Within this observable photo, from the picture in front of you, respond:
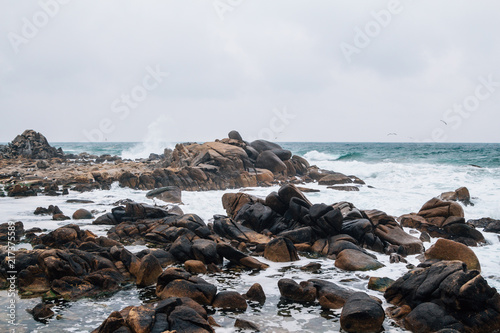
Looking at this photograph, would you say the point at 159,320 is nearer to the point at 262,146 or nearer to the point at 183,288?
the point at 183,288

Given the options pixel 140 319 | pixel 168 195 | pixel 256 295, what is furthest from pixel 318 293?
pixel 168 195

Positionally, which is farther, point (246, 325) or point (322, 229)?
point (322, 229)

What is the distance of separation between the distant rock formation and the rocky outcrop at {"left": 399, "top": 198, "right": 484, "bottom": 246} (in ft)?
139

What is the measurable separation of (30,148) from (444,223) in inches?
1800

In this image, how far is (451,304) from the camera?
5.96m

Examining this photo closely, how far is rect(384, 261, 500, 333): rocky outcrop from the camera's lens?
5707mm

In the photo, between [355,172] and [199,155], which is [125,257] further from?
[355,172]

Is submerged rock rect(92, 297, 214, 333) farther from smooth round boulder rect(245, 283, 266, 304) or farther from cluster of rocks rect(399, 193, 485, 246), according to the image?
cluster of rocks rect(399, 193, 485, 246)

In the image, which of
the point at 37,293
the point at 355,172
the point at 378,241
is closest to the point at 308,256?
the point at 378,241

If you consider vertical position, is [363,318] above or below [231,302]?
above

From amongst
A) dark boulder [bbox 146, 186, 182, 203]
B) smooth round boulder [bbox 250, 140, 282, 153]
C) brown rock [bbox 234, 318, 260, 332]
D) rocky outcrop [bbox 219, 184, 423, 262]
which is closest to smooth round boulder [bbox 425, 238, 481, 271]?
rocky outcrop [bbox 219, 184, 423, 262]

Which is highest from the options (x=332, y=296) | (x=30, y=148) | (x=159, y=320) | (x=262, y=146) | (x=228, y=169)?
(x=262, y=146)

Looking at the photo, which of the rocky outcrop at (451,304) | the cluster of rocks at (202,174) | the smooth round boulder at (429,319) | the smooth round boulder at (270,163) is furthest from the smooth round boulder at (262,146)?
the smooth round boulder at (429,319)

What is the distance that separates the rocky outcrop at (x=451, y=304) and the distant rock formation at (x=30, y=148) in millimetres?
45595
